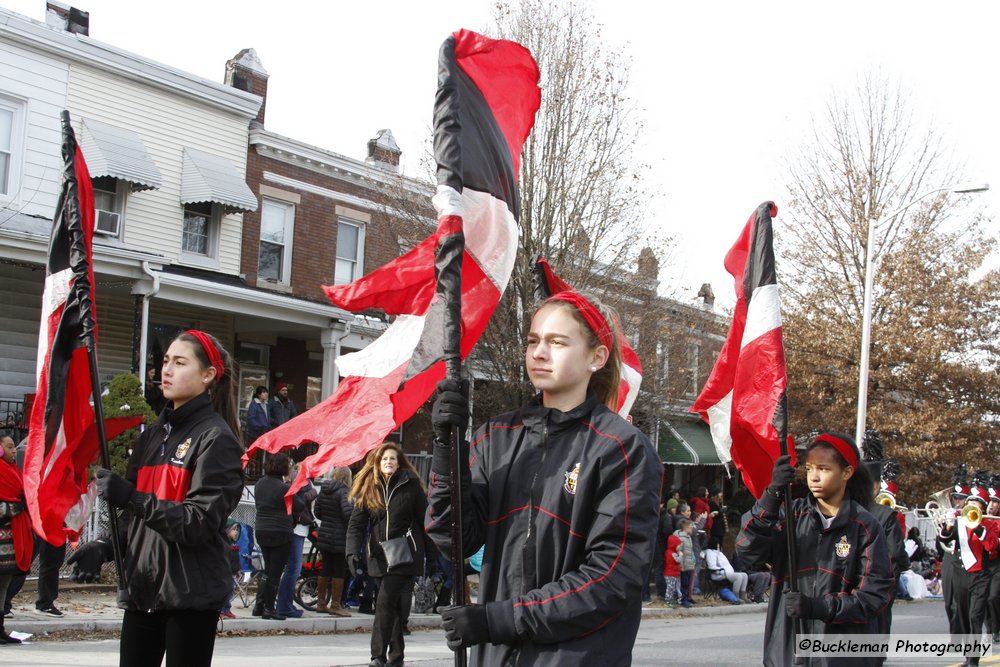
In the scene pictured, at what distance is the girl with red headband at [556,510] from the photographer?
2.79m

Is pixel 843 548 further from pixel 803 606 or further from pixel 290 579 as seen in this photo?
Result: pixel 290 579

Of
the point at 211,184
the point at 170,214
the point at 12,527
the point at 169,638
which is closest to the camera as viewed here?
the point at 169,638

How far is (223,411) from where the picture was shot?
183 inches

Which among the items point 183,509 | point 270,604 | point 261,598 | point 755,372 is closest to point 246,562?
point 261,598

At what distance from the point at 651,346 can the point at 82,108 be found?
445 inches

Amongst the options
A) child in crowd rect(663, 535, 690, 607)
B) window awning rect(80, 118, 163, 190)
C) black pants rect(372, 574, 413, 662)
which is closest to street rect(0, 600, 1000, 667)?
black pants rect(372, 574, 413, 662)

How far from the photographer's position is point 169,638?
4125 mm

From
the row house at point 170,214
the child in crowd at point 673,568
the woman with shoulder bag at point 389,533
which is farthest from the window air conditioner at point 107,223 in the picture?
the child in crowd at point 673,568

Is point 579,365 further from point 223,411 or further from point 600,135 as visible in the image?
point 600,135

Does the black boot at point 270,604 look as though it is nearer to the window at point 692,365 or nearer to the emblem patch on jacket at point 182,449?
the emblem patch on jacket at point 182,449

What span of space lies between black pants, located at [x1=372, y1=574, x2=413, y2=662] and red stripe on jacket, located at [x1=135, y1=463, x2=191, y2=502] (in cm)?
438

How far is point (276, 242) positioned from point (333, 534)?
33.4 feet

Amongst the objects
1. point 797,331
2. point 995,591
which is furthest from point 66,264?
point 797,331

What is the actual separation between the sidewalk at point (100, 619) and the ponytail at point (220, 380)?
21.9 ft
